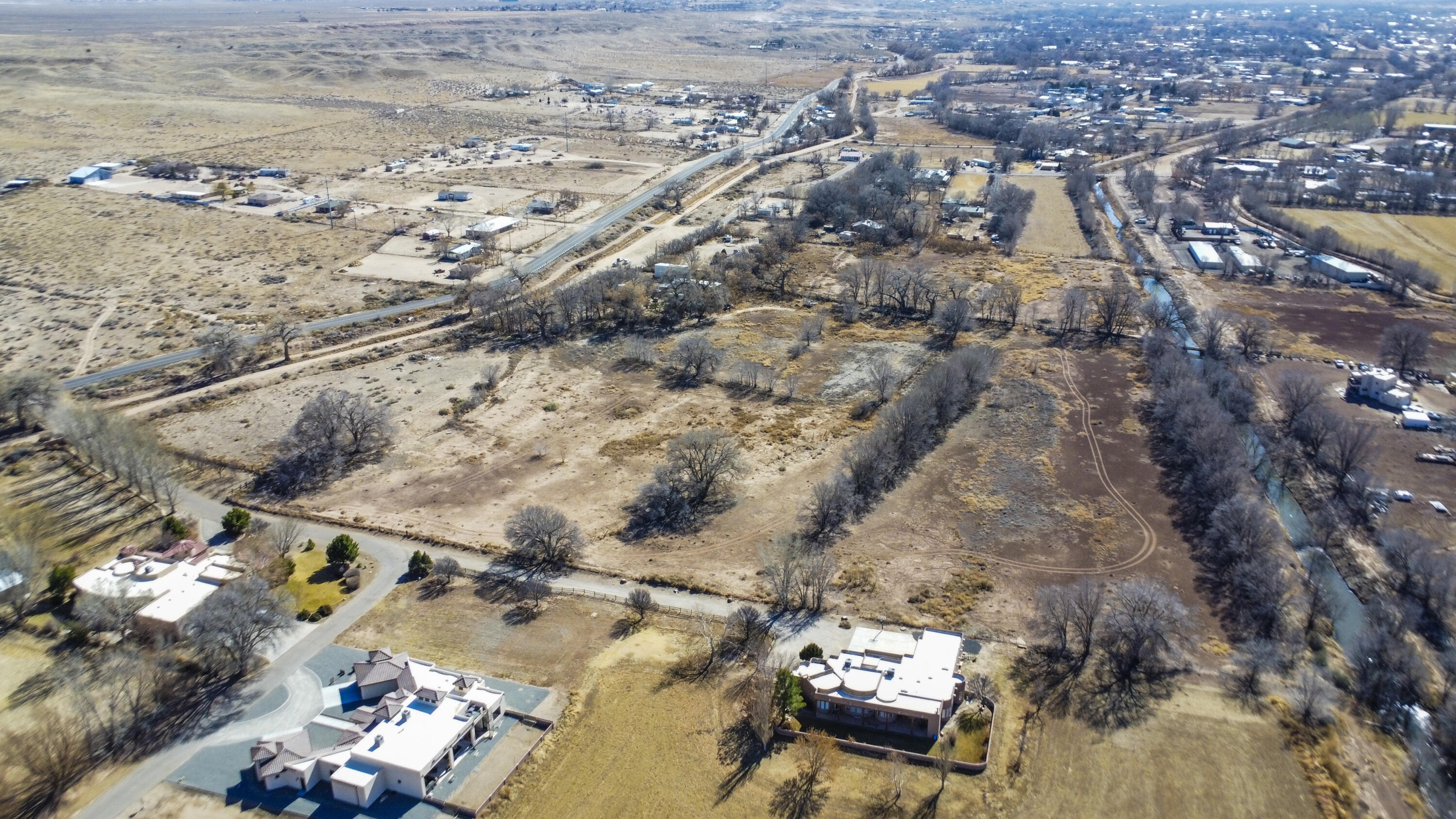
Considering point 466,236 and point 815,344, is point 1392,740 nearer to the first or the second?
point 815,344

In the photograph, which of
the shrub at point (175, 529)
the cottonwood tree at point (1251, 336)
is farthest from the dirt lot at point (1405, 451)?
the shrub at point (175, 529)

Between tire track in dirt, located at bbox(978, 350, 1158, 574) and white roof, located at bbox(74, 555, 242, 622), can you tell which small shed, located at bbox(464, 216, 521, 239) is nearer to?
white roof, located at bbox(74, 555, 242, 622)

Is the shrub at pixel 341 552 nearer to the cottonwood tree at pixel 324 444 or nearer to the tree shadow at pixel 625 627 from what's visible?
the cottonwood tree at pixel 324 444

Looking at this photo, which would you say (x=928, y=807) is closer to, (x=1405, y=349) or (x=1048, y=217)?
(x=1405, y=349)

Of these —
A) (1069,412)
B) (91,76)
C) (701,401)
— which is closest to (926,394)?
(1069,412)

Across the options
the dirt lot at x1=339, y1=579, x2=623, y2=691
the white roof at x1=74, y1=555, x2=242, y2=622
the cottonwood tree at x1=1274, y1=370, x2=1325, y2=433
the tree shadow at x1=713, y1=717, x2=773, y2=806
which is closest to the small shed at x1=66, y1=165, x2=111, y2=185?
the white roof at x1=74, y1=555, x2=242, y2=622
